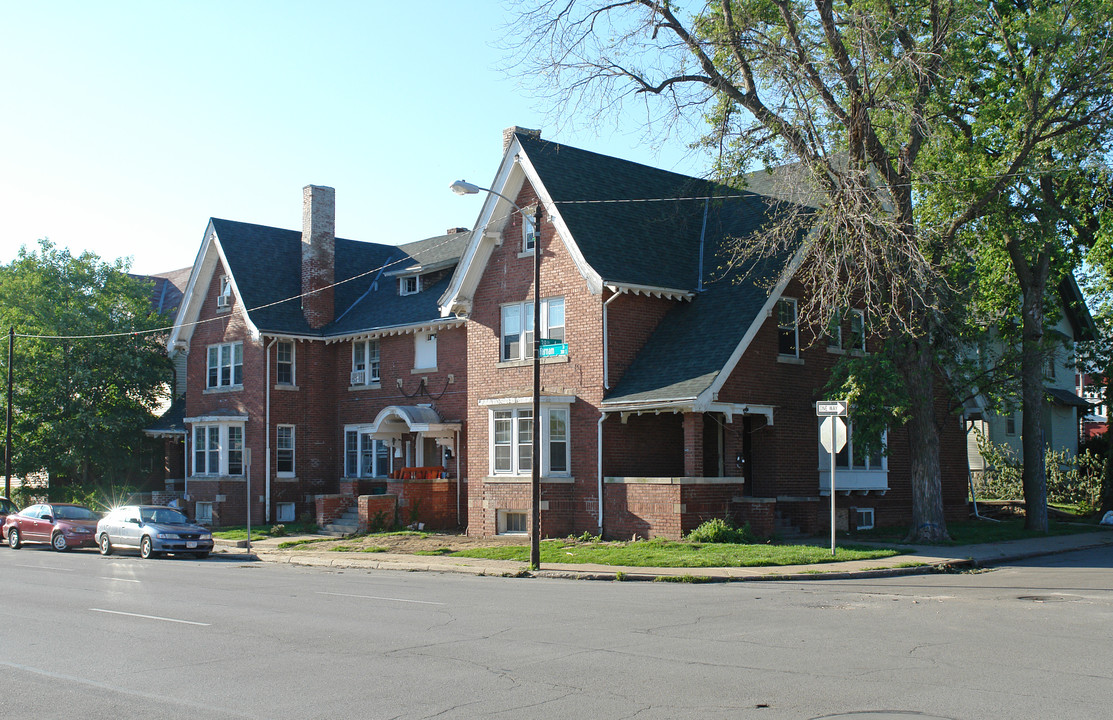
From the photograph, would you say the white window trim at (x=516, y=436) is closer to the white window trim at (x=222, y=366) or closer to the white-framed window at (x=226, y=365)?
the white window trim at (x=222, y=366)

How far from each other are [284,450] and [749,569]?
68.7 feet

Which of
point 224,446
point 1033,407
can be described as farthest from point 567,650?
point 224,446

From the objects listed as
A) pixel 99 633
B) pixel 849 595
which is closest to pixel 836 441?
pixel 849 595

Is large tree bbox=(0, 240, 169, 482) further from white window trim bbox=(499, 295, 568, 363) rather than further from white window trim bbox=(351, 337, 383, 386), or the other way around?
→ white window trim bbox=(499, 295, 568, 363)

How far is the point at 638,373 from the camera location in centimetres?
2584

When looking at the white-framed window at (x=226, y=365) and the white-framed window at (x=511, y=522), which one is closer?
the white-framed window at (x=511, y=522)

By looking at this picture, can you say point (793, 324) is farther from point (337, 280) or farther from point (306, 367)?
point (337, 280)

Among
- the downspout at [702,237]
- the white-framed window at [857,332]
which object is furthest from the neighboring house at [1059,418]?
the downspout at [702,237]

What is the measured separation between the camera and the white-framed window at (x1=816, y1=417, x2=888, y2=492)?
1068 inches

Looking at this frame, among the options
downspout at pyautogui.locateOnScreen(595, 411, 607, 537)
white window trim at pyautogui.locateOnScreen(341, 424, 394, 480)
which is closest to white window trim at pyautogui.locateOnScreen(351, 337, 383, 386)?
white window trim at pyautogui.locateOnScreen(341, 424, 394, 480)

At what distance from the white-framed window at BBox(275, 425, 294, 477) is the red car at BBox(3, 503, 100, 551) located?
20.7 feet

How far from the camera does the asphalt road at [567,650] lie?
8195 millimetres

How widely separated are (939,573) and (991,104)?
42.3 ft

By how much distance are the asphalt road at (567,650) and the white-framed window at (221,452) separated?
18.0 meters
